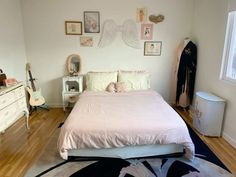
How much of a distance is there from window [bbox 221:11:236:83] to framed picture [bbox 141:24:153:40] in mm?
1539

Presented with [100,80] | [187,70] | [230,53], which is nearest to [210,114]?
[230,53]

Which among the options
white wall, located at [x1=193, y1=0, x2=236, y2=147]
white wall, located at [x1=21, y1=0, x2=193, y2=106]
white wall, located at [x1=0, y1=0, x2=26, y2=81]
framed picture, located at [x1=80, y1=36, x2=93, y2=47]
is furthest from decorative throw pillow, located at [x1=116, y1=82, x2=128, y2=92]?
white wall, located at [x1=0, y1=0, x2=26, y2=81]

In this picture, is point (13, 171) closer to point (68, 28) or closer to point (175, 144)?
point (175, 144)

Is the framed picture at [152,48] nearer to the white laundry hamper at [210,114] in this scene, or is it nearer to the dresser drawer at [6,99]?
the white laundry hamper at [210,114]

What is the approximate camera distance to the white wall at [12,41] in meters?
3.39

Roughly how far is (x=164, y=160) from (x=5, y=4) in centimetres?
356

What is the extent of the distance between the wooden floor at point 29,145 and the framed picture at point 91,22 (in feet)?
6.07

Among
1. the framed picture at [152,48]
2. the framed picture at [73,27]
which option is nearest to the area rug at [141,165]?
the framed picture at [152,48]

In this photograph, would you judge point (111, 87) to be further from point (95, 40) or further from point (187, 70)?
point (187, 70)

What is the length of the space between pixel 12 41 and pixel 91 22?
5.00 feet

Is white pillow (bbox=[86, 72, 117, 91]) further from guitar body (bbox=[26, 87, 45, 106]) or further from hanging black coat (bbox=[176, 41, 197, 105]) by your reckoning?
hanging black coat (bbox=[176, 41, 197, 105])

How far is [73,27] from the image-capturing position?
4.06 m

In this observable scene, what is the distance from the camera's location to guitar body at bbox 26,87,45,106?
3.98m

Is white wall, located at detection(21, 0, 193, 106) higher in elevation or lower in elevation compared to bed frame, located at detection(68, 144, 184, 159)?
higher
